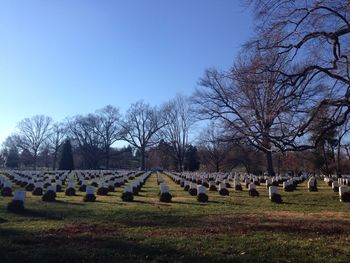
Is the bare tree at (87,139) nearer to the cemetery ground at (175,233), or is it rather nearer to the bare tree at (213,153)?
the bare tree at (213,153)

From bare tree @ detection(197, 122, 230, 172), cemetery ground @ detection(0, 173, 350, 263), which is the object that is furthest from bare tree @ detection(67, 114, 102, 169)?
cemetery ground @ detection(0, 173, 350, 263)

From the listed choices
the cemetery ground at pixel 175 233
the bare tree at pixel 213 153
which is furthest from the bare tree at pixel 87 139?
the cemetery ground at pixel 175 233

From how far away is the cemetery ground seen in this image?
7.85 meters

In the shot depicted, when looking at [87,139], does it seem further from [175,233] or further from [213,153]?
[175,233]

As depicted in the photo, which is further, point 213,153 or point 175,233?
point 213,153

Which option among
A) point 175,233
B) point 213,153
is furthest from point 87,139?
point 175,233

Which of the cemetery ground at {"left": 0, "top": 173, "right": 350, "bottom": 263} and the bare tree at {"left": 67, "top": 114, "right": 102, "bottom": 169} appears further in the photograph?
the bare tree at {"left": 67, "top": 114, "right": 102, "bottom": 169}

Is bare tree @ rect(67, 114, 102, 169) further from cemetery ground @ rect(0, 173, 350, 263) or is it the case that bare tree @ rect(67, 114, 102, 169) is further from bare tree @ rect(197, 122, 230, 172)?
cemetery ground @ rect(0, 173, 350, 263)

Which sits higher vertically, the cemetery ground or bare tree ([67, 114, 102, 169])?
bare tree ([67, 114, 102, 169])

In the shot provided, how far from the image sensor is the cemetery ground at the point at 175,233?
309 inches

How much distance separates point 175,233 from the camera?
1021 centimetres

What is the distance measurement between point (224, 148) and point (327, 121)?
5583 cm

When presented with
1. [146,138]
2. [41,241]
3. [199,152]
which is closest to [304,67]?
[41,241]

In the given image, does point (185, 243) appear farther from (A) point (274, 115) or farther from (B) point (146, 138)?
(B) point (146, 138)
